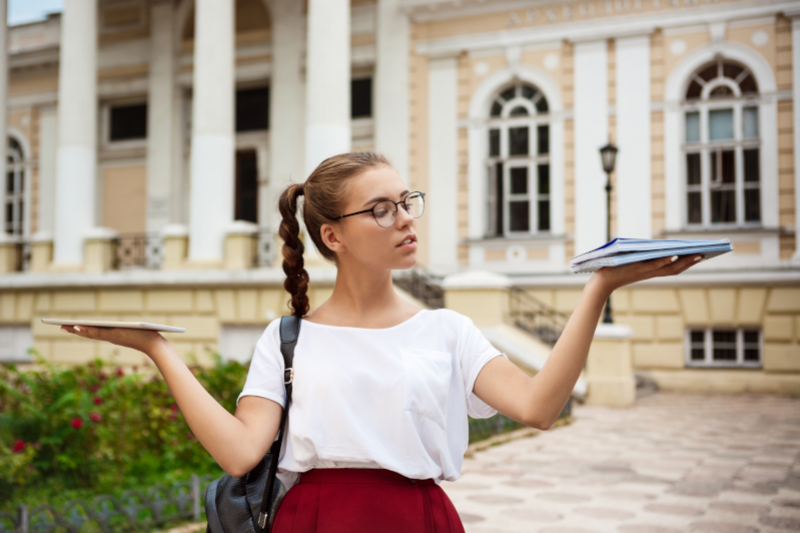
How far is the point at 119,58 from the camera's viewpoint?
1952 centimetres

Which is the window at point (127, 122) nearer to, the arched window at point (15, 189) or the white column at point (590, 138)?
the arched window at point (15, 189)

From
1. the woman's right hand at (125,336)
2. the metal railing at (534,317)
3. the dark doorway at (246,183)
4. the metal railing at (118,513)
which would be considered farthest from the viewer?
the dark doorway at (246,183)

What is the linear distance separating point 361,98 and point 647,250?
657 inches

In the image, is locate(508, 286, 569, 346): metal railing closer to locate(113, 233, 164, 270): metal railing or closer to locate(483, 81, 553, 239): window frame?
locate(483, 81, 553, 239): window frame

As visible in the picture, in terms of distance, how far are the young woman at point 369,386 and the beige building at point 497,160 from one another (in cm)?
1065

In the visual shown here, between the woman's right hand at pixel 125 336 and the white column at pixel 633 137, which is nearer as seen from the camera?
the woman's right hand at pixel 125 336

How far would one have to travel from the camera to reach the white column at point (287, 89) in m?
17.8

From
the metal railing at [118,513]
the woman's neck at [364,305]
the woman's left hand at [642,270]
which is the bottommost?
the metal railing at [118,513]

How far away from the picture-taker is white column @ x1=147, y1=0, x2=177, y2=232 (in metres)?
18.8

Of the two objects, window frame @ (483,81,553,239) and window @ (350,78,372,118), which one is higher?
window @ (350,78,372,118)

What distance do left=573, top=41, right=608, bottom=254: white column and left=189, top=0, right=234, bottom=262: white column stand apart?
24.1ft

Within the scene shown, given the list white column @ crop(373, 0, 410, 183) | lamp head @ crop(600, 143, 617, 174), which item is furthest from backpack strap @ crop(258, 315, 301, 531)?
white column @ crop(373, 0, 410, 183)

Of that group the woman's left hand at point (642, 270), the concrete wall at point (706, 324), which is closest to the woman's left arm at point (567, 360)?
the woman's left hand at point (642, 270)

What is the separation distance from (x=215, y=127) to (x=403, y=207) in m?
14.1
